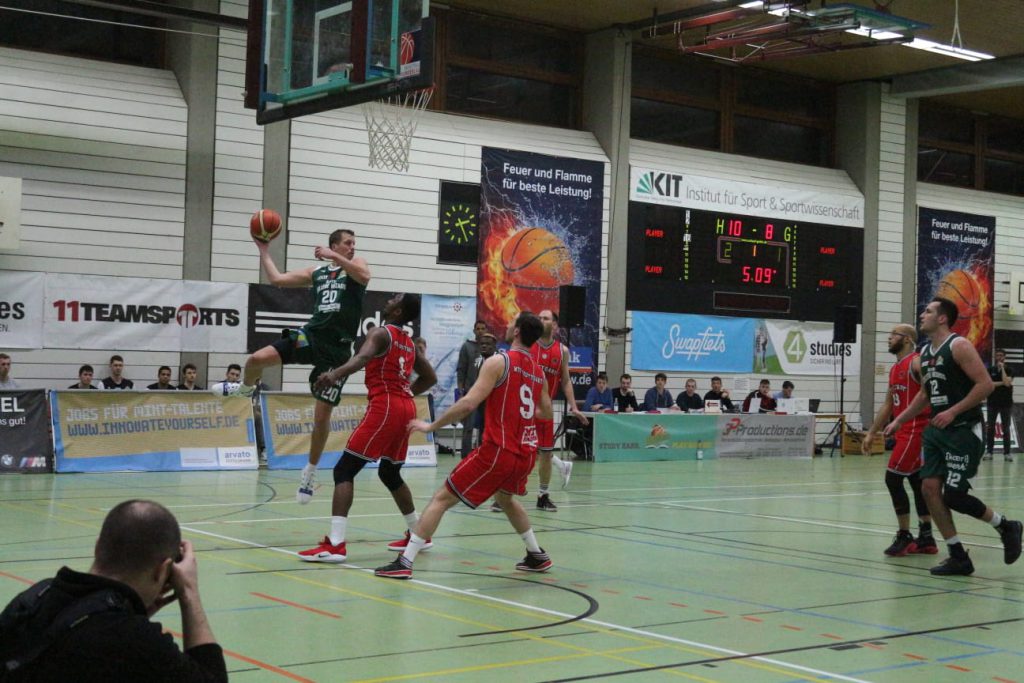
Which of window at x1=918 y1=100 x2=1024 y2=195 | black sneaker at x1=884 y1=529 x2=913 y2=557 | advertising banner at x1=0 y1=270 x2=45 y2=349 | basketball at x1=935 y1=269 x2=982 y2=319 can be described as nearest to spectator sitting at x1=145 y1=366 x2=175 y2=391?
advertising banner at x1=0 y1=270 x2=45 y2=349

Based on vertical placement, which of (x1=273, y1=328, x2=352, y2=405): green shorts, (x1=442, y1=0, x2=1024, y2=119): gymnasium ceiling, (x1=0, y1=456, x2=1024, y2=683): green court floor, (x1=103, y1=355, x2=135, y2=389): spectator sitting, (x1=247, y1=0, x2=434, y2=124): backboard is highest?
(x1=442, y1=0, x2=1024, y2=119): gymnasium ceiling

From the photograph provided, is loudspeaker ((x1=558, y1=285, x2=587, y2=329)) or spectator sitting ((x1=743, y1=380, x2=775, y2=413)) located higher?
loudspeaker ((x1=558, y1=285, x2=587, y2=329))

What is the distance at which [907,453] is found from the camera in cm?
1044

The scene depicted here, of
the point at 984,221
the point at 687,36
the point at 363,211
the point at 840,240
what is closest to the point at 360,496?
the point at 363,211

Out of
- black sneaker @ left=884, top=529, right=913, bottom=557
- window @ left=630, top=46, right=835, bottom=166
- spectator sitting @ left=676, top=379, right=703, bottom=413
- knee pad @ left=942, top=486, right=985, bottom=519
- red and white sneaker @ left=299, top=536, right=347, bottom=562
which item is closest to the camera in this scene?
red and white sneaker @ left=299, top=536, right=347, bottom=562

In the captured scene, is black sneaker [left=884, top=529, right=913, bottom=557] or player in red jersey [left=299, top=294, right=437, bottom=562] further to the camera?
black sneaker [left=884, top=529, right=913, bottom=557]

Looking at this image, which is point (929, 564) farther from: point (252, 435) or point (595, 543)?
point (252, 435)

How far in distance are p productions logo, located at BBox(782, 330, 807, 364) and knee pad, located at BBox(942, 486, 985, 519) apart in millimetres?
17653

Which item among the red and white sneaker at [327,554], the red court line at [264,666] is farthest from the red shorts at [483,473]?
the red court line at [264,666]

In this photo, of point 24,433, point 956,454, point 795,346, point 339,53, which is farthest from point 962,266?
point 24,433

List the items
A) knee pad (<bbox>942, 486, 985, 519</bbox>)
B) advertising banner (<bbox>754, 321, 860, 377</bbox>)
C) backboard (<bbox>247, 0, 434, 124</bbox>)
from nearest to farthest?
knee pad (<bbox>942, 486, 985, 519</bbox>)
backboard (<bbox>247, 0, 434, 124</bbox>)
advertising banner (<bbox>754, 321, 860, 377</bbox>)

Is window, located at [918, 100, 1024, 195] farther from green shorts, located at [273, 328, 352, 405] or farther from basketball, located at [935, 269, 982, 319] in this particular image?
green shorts, located at [273, 328, 352, 405]

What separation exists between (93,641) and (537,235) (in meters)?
21.2

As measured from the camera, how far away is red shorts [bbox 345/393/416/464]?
9.24m
